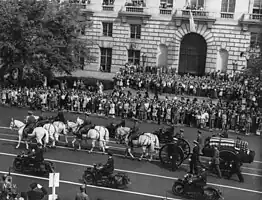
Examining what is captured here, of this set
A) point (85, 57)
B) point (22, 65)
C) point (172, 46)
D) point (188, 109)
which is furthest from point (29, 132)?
point (172, 46)

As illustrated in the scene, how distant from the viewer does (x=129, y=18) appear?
48.0 m

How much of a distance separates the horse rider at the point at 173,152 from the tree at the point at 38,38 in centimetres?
1861

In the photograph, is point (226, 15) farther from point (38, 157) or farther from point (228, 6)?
point (38, 157)

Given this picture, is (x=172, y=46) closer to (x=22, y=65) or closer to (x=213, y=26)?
(x=213, y=26)

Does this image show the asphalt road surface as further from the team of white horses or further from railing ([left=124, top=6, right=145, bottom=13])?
railing ([left=124, top=6, right=145, bottom=13])

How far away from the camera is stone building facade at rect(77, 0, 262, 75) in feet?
148

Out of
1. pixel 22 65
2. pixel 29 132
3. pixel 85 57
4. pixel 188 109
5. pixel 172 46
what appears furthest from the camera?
pixel 172 46

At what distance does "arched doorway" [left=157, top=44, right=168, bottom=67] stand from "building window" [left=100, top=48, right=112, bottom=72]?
5333mm

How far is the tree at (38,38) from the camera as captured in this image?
3625cm

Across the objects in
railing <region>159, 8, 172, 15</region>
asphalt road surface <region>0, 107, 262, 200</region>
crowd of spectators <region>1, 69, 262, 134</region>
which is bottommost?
asphalt road surface <region>0, 107, 262, 200</region>

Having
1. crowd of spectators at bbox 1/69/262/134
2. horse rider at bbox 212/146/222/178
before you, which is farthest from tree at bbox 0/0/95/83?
horse rider at bbox 212/146/222/178

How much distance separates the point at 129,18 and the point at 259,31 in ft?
43.0

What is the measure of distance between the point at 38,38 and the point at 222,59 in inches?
743

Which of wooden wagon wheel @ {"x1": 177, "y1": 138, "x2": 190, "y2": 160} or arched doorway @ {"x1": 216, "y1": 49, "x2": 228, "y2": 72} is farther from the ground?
arched doorway @ {"x1": 216, "y1": 49, "x2": 228, "y2": 72}
